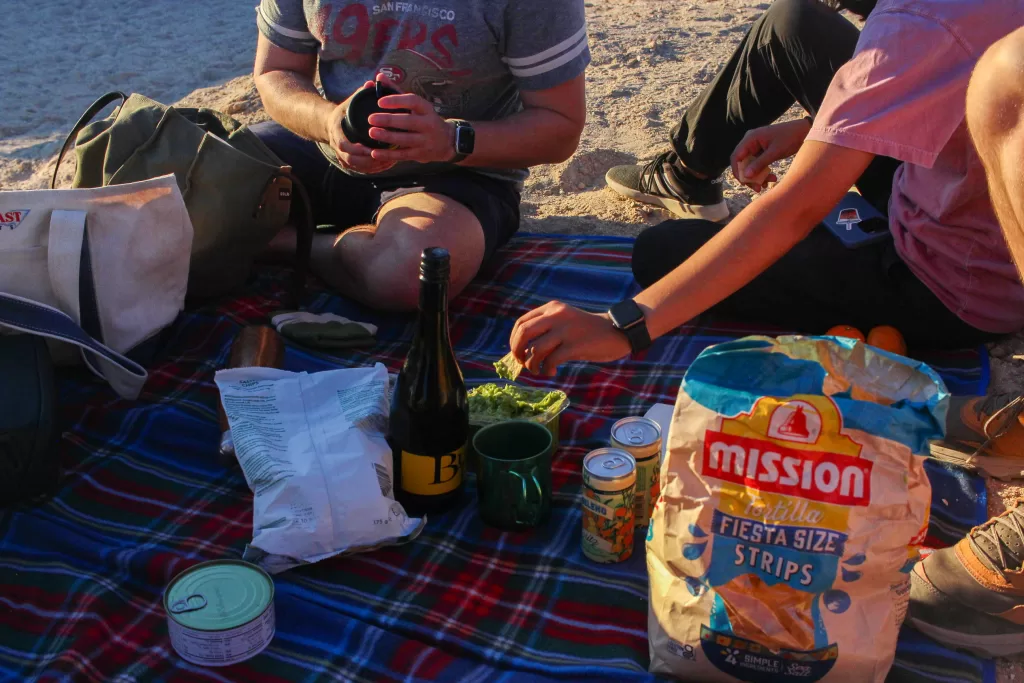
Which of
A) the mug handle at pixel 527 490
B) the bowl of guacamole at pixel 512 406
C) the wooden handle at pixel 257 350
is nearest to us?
the mug handle at pixel 527 490

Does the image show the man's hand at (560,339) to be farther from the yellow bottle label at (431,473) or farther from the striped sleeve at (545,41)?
the striped sleeve at (545,41)

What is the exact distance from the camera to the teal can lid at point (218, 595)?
154cm

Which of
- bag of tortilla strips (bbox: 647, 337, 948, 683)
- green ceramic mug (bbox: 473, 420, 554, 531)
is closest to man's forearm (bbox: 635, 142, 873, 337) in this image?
green ceramic mug (bbox: 473, 420, 554, 531)

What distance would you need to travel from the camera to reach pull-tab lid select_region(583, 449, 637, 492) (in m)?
1.59

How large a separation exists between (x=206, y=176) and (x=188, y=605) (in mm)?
1372

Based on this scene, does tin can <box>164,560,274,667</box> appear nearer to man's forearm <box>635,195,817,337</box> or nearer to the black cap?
the black cap

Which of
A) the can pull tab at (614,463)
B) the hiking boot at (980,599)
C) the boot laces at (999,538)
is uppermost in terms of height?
the can pull tab at (614,463)

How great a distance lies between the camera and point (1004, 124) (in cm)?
157

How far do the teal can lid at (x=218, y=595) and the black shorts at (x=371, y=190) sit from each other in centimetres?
133

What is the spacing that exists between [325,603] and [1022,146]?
56.2 inches

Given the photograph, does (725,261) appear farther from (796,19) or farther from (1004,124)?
(796,19)

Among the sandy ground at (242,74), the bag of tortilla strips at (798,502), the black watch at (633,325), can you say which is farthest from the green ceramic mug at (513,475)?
the sandy ground at (242,74)

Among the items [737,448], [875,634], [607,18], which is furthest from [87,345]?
[607,18]

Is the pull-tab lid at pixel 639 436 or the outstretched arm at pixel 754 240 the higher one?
the outstretched arm at pixel 754 240
